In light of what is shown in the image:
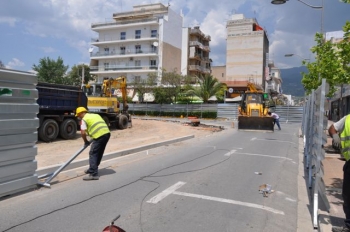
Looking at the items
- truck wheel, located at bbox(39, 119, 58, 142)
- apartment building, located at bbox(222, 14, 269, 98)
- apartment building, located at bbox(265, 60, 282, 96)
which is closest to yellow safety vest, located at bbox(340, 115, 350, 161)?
truck wheel, located at bbox(39, 119, 58, 142)

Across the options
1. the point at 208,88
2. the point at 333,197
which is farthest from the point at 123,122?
the point at 208,88

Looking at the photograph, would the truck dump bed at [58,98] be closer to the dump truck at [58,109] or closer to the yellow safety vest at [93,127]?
the dump truck at [58,109]

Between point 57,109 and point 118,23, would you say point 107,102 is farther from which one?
point 118,23

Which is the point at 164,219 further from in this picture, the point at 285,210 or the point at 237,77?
the point at 237,77

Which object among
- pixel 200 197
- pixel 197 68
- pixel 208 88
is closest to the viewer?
pixel 200 197

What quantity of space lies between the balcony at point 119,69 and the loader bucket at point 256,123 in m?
36.7

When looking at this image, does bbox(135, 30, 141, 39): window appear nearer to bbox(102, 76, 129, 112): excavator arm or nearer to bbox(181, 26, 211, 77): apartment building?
bbox(181, 26, 211, 77): apartment building

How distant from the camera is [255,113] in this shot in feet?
75.0

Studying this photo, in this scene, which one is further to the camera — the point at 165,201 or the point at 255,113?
the point at 255,113

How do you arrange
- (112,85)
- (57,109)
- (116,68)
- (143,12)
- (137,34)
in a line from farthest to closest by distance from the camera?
(143,12) → (116,68) → (137,34) → (112,85) → (57,109)

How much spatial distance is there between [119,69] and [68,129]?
4641 centimetres

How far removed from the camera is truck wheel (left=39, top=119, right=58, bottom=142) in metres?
14.4

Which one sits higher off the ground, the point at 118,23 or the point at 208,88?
the point at 118,23

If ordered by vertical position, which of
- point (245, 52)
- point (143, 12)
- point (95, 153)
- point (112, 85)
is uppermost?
point (143, 12)
